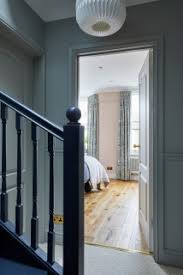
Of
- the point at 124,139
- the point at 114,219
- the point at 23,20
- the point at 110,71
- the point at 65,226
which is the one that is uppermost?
the point at 110,71

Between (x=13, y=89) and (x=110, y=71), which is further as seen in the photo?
Result: (x=110, y=71)

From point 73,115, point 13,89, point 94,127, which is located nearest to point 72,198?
point 73,115

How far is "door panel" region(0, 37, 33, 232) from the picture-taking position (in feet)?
7.52

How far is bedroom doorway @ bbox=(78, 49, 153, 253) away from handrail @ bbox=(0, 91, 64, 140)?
4.64ft

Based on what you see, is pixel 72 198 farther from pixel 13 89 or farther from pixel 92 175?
pixel 92 175

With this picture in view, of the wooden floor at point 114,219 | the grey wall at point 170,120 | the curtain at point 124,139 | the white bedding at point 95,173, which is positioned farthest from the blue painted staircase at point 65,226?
the curtain at point 124,139

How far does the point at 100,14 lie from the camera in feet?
5.66

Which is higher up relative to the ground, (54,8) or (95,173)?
(54,8)

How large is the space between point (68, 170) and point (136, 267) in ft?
4.98

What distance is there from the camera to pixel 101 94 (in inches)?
281

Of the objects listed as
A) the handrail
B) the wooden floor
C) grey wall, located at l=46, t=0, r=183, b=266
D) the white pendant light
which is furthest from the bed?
the handrail

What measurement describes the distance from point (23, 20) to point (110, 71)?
3096mm

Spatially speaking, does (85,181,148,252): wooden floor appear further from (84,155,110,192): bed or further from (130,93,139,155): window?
(130,93,139,155): window

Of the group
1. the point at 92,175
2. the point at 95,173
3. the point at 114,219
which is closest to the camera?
the point at 114,219
